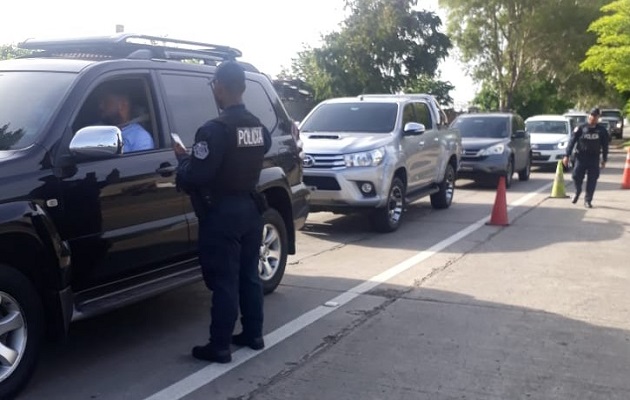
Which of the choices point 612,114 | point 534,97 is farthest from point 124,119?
point 612,114

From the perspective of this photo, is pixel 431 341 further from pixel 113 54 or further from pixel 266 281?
pixel 113 54

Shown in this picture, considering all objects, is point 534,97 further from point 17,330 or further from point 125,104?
point 17,330

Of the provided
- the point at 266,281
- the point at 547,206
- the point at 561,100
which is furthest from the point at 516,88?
the point at 266,281

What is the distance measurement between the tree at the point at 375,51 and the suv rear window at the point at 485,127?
15.9 m

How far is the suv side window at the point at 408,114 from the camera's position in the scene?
40.4 ft

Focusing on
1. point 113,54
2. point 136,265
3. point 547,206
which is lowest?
point 547,206

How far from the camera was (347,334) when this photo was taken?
6262 mm

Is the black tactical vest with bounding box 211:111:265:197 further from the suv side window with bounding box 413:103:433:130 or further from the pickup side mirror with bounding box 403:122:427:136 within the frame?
the suv side window with bounding box 413:103:433:130

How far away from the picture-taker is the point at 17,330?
468 cm

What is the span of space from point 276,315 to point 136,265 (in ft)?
5.02

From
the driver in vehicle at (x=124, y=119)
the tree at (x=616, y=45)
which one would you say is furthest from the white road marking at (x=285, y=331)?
the tree at (x=616, y=45)

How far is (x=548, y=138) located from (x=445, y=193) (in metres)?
10.7

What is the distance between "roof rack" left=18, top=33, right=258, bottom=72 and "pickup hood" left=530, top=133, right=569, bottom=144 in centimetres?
1805

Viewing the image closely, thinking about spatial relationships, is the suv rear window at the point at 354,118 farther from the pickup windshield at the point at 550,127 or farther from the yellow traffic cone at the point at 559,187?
the pickup windshield at the point at 550,127
